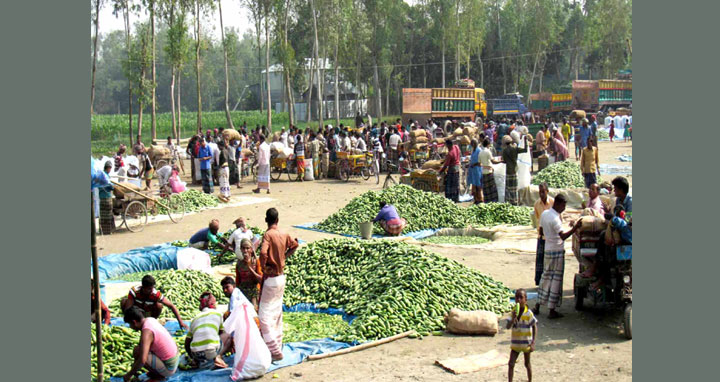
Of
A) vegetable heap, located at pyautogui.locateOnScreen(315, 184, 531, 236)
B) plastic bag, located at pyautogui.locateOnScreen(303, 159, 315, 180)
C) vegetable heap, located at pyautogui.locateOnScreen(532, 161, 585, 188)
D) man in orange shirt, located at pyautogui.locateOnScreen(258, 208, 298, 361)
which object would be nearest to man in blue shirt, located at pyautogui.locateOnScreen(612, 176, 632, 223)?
man in orange shirt, located at pyautogui.locateOnScreen(258, 208, 298, 361)

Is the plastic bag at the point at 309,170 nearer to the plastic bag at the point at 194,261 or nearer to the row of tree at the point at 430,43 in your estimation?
the plastic bag at the point at 194,261

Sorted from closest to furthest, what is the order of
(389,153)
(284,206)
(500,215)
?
(500,215), (284,206), (389,153)

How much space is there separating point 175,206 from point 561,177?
920 cm

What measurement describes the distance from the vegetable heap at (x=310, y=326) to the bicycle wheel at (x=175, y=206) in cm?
734

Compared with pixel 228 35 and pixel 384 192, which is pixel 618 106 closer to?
pixel 228 35

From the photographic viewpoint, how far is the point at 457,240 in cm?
1259

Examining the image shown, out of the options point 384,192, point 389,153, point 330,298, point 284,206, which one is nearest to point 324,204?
point 284,206

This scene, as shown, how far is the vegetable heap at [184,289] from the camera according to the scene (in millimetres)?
8102

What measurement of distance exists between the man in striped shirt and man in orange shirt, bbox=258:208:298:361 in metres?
0.42

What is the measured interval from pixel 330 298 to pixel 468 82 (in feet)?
116

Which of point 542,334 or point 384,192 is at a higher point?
point 384,192

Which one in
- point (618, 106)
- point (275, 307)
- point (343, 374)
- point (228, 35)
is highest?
point (228, 35)

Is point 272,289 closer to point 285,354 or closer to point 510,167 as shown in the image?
point 285,354

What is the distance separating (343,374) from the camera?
20.9ft
